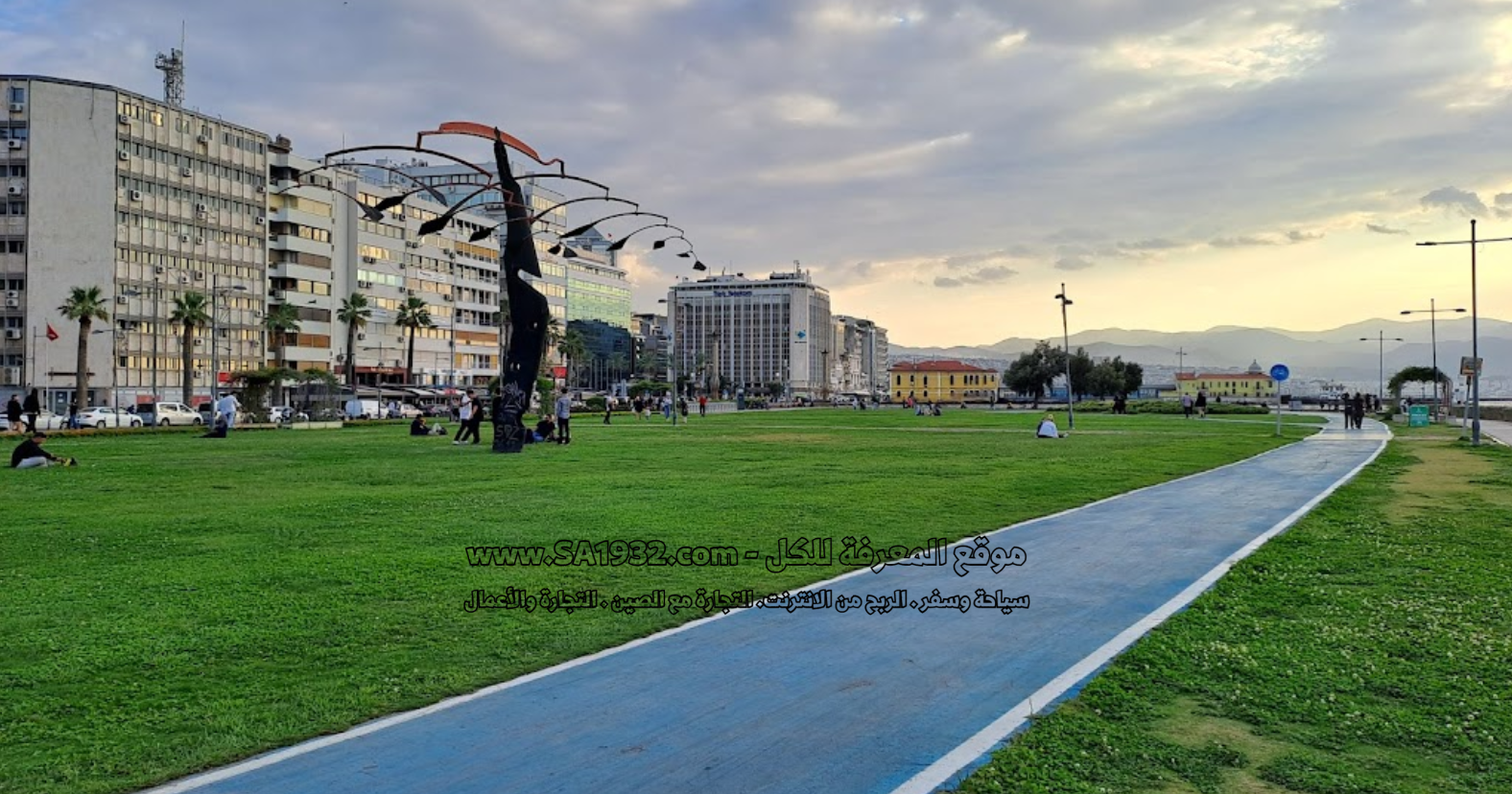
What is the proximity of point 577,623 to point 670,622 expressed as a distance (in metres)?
0.78

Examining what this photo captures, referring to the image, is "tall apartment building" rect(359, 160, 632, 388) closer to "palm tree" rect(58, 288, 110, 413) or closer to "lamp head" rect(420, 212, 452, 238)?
"palm tree" rect(58, 288, 110, 413)

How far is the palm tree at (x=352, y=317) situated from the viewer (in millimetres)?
87688

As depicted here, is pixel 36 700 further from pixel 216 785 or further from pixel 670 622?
pixel 670 622

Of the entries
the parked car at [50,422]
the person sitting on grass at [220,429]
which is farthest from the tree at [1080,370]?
the parked car at [50,422]

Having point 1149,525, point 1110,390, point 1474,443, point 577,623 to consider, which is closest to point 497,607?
point 577,623

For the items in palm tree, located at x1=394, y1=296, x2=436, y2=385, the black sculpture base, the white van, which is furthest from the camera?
palm tree, located at x1=394, y1=296, x2=436, y2=385

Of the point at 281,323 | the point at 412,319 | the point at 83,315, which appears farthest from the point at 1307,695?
the point at 412,319

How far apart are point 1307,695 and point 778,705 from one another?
11.2 feet

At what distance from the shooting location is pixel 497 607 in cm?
884

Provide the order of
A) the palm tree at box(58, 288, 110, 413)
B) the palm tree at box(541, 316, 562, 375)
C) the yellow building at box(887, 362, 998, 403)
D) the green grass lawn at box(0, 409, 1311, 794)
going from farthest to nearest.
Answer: the yellow building at box(887, 362, 998, 403), the palm tree at box(541, 316, 562, 375), the palm tree at box(58, 288, 110, 413), the green grass lawn at box(0, 409, 1311, 794)

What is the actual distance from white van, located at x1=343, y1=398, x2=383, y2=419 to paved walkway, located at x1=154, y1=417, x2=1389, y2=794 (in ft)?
169

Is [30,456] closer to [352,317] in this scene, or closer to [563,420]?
[563,420]

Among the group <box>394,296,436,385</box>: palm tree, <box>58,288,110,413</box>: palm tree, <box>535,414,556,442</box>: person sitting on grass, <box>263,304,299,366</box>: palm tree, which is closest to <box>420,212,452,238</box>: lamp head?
<box>535,414,556,442</box>: person sitting on grass

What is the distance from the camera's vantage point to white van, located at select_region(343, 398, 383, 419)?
55875mm
